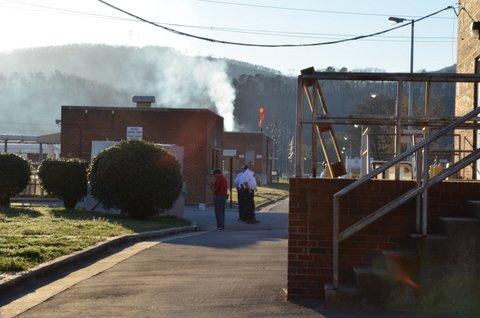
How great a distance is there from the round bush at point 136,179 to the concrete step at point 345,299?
501 inches

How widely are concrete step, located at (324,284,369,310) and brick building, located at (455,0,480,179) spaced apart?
278 inches

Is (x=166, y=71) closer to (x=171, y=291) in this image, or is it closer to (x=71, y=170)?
(x=71, y=170)

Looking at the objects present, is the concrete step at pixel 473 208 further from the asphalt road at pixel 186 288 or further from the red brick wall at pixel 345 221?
the asphalt road at pixel 186 288

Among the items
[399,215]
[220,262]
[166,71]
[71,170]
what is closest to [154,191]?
[71,170]

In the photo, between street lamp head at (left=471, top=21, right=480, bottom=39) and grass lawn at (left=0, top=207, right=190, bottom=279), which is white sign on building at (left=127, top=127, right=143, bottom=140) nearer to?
grass lawn at (left=0, top=207, right=190, bottom=279)

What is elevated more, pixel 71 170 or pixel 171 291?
pixel 71 170

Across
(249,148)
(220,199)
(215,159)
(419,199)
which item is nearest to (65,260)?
(419,199)

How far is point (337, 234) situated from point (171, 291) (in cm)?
218

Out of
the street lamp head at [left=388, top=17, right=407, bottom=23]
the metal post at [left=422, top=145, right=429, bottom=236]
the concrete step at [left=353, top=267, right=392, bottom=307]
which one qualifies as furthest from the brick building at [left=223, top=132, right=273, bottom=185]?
the concrete step at [left=353, top=267, right=392, bottom=307]

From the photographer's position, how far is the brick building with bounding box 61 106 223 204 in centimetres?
3225

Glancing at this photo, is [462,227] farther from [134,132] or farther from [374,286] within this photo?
[134,132]

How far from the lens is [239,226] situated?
2050 cm

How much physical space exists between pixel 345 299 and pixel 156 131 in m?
26.4

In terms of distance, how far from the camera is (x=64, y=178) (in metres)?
22.2
